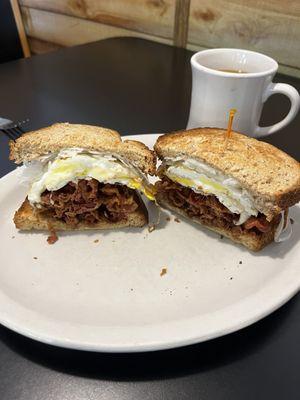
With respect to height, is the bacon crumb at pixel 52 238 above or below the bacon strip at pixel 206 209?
below

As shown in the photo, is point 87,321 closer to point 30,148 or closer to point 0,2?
point 30,148

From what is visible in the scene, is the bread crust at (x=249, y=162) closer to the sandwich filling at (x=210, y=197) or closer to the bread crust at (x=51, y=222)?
the sandwich filling at (x=210, y=197)

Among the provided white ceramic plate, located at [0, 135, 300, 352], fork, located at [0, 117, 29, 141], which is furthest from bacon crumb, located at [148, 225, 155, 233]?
fork, located at [0, 117, 29, 141]

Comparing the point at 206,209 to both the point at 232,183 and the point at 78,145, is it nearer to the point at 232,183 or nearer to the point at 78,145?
the point at 232,183

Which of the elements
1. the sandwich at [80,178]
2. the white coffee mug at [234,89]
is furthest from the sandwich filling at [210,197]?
the white coffee mug at [234,89]

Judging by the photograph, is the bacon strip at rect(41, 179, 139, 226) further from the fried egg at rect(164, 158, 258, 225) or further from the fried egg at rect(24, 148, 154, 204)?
the fried egg at rect(164, 158, 258, 225)
